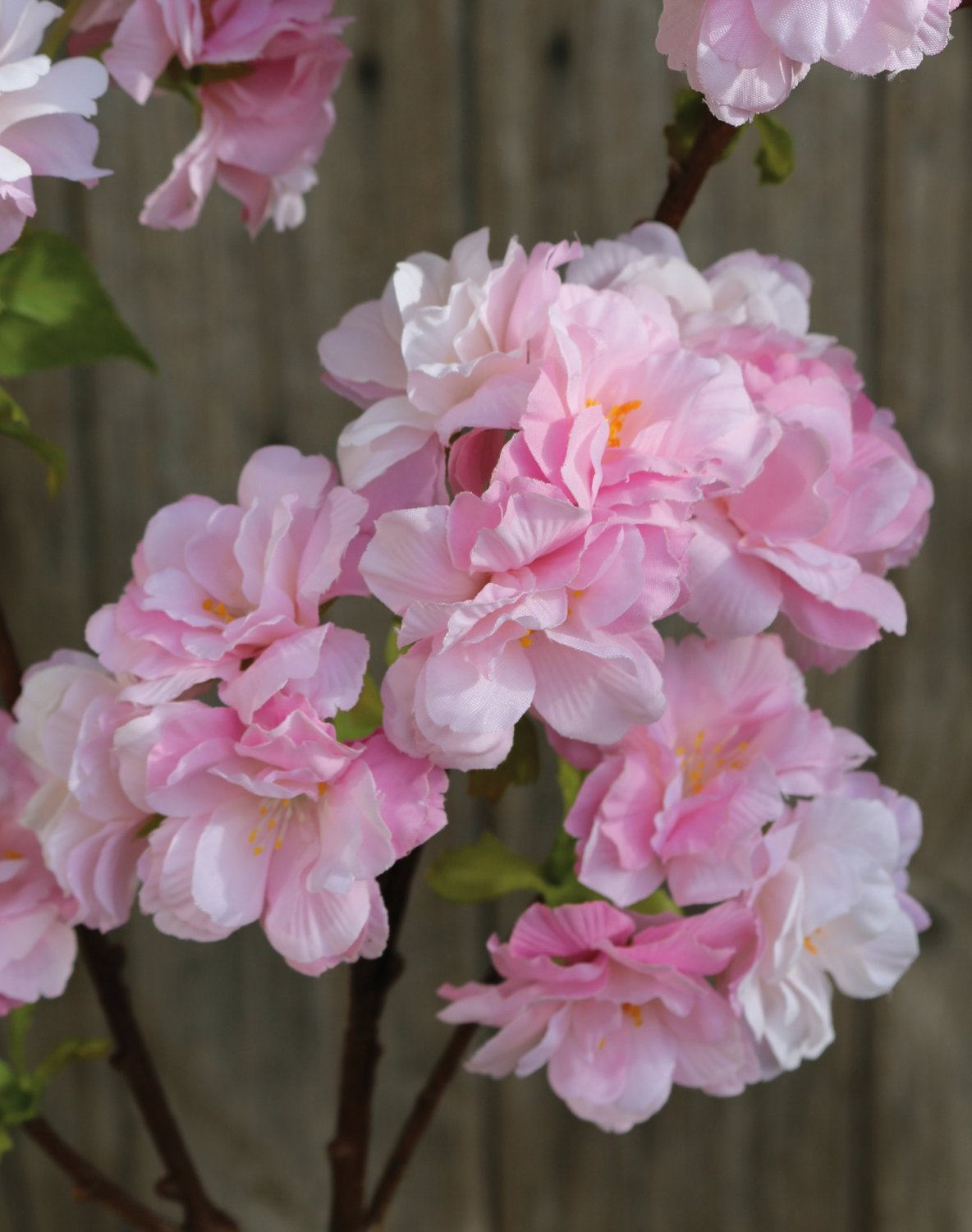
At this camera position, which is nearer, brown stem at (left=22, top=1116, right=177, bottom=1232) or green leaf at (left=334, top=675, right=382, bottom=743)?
green leaf at (left=334, top=675, right=382, bottom=743)

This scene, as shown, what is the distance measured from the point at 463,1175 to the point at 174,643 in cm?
68

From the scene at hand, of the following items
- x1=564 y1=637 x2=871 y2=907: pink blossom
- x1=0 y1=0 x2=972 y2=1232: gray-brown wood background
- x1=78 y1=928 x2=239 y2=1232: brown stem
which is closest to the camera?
x1=564 y1=637 x2=871 y2=907: pink blossom

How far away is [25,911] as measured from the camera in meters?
0.52

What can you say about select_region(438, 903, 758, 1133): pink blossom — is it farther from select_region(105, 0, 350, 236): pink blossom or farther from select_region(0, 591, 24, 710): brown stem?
select_region(105, 0, 350, 236): pink blossom

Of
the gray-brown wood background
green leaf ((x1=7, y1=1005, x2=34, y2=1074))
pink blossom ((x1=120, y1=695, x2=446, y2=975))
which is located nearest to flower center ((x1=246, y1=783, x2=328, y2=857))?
pink blossom ((x1=120, y1=695, x2=446, y2=975))

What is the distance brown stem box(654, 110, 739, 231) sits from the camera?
0.48 metres

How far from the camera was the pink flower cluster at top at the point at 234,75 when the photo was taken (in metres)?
0.49

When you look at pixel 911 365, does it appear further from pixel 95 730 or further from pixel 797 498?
pixel 95 730

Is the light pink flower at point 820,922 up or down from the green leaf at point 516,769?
down

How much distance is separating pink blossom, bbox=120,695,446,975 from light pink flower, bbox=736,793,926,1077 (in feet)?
0.47

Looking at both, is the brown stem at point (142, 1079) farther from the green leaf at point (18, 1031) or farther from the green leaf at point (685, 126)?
the green leaf at point (685, 126)

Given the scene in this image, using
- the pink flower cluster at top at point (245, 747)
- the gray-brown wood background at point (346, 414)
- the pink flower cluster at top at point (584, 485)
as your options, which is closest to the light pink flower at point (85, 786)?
the pink flower cluster at top at point (245, 747)

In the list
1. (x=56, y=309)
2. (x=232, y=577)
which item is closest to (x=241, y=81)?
(x=56, y=309)

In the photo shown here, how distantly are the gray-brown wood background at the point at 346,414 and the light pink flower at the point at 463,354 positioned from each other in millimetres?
450
